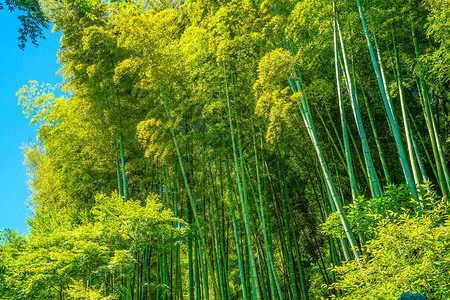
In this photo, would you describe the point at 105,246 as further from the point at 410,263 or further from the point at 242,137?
the point at 410,263

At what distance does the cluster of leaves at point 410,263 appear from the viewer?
2.17 m

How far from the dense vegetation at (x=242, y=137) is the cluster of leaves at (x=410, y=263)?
0.01 m

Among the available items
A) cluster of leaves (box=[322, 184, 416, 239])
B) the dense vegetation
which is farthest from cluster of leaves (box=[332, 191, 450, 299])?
cluster of leaves (box=[322, 184, 416, 239])

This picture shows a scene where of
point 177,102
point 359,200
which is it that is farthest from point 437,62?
point 177,102

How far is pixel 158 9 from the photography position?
24.1 ft

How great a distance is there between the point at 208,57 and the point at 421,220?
4.37 meters

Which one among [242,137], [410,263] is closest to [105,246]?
[242,137]

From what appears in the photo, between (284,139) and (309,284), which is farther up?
(284,139)

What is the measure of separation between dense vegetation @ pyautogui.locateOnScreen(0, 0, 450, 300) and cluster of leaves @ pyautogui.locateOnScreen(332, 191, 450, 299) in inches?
0.5

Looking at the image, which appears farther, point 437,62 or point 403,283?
point 437,62

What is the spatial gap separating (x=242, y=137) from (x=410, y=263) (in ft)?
13.0

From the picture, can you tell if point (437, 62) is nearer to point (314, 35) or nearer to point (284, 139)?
point (314, 35)

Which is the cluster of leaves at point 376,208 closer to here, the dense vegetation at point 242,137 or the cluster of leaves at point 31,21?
the dense vegetation at point 242,137

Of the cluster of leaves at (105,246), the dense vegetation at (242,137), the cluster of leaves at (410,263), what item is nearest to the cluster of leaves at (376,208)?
the dense vegetation at (242,137)
